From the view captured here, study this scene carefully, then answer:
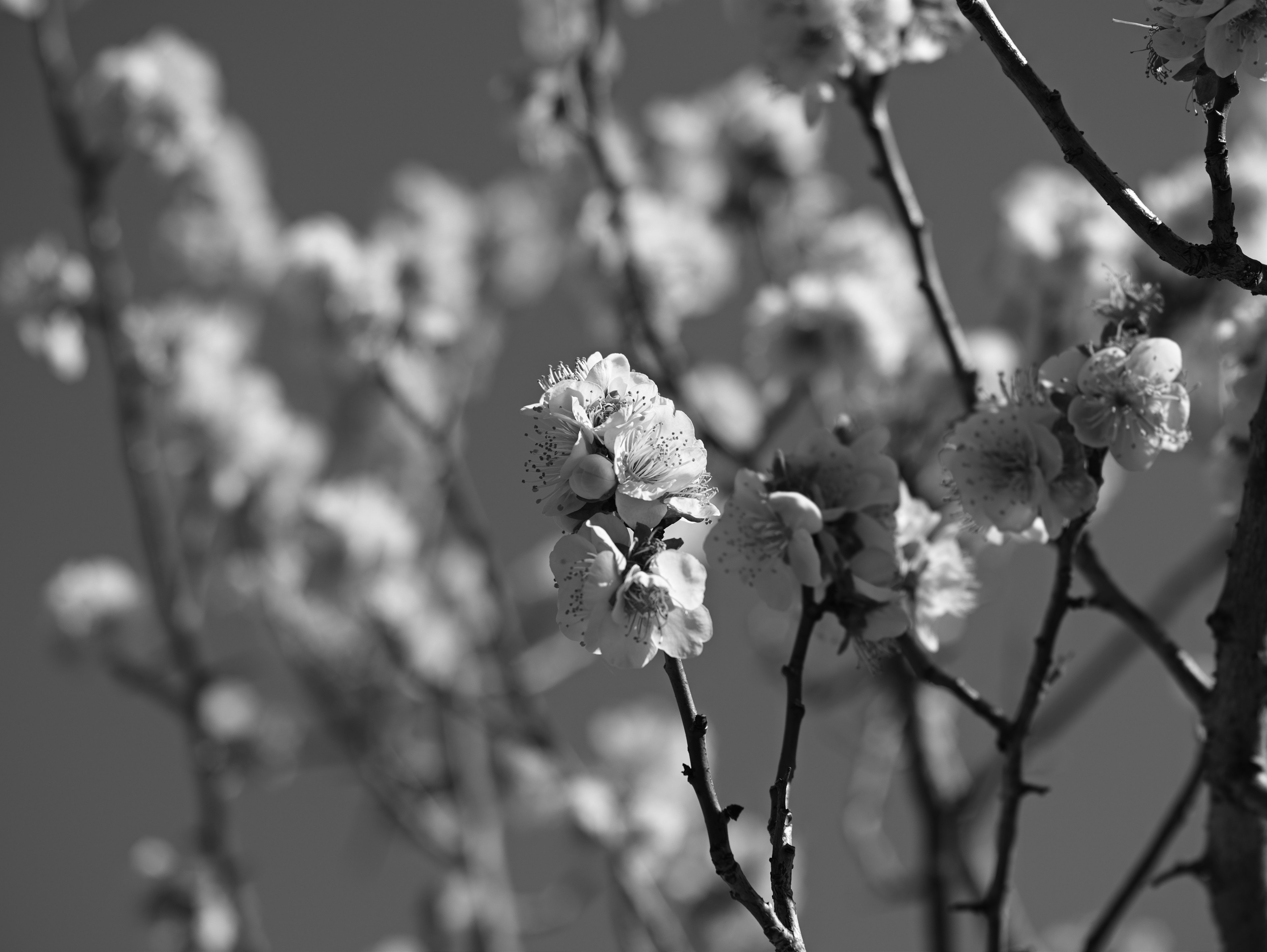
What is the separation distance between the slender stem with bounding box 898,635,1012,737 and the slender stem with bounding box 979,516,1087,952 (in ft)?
0.09

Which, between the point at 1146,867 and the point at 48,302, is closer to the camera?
the point at 1146,867

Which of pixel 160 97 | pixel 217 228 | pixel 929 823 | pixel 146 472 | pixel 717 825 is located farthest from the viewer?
pixel 217 228

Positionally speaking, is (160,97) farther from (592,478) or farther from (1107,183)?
(1107,183)

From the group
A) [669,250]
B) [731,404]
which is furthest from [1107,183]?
[731,404]

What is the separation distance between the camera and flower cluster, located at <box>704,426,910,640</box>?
66.4 inches

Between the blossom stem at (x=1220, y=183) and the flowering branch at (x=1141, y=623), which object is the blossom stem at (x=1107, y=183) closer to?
the blossom stem at (x=1220, y=183)

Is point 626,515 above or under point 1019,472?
under

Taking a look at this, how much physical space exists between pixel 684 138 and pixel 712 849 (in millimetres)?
3968

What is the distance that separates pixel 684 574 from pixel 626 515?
11 cm

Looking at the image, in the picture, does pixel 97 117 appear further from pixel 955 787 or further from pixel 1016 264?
pixel 955 787

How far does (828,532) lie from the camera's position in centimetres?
173

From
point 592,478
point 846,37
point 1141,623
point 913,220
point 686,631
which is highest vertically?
point 846,37

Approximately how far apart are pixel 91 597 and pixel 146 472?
1411 mm

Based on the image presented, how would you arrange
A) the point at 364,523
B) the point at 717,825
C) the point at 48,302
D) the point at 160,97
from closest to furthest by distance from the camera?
1. the point at 717,825
2. the point at 48,302
3. the point at 160,97
4. the point at 364,523
